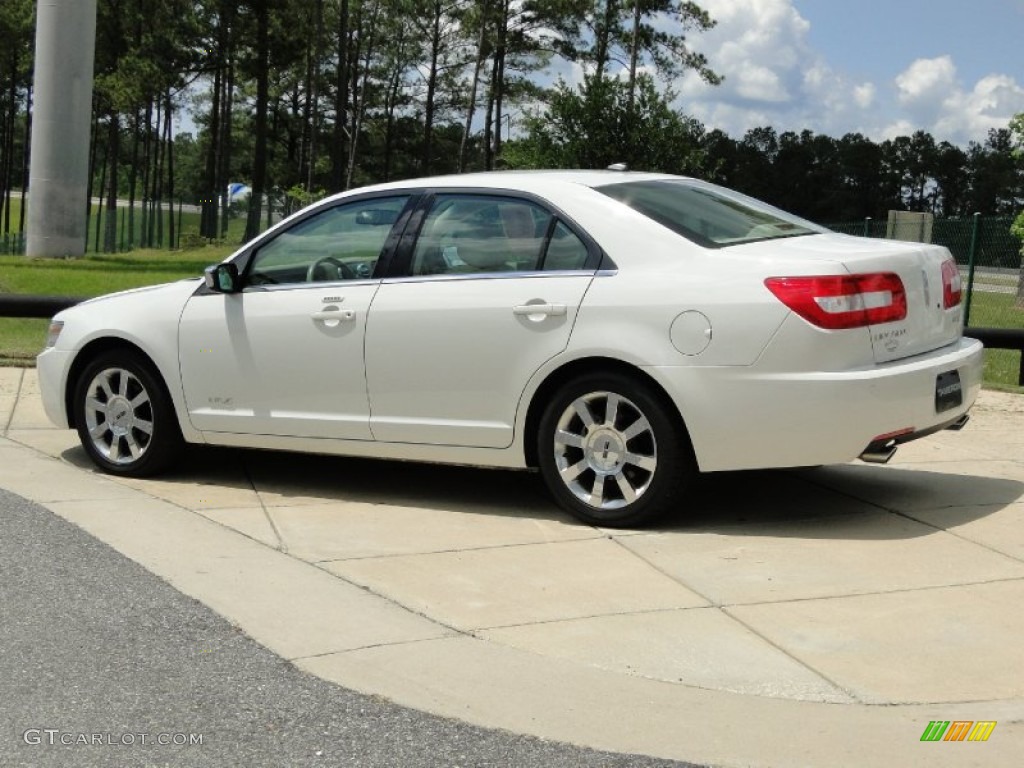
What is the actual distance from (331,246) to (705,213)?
6.34 feet

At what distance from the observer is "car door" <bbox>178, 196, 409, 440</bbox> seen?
7.06 m

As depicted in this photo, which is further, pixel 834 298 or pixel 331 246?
pixel 331 246

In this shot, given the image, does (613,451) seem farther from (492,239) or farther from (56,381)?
(56,381)

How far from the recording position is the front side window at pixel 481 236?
22.1 feet

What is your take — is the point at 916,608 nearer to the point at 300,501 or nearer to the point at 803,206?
the point at 300,501

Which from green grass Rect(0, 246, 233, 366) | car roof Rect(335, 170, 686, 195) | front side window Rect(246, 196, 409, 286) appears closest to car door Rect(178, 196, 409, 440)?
front side window Rect(246, 196, 409, 286)

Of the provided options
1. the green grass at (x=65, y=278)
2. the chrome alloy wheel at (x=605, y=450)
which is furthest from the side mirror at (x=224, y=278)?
the green grass at (x=65, y=278)

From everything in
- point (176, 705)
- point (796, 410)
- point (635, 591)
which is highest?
point (796, 410)

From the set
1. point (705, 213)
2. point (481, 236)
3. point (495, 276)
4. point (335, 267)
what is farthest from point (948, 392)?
point (335, 267)

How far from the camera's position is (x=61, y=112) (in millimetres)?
26391

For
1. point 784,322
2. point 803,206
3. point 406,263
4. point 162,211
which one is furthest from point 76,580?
point 803,206

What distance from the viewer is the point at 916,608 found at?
5.25 meters

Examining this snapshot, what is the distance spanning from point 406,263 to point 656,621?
103 inches

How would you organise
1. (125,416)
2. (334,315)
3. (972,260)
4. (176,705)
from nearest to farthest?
1. (176,705)
2. (334,315)
3. (125,416)
4. (972,260)
